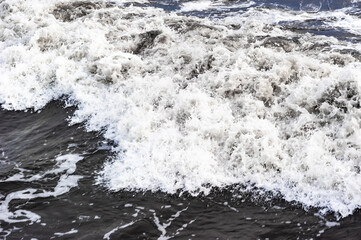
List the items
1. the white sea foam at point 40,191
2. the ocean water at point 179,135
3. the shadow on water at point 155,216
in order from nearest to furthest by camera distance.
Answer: the shadow on water at point 155,216, the ocean water at point 179,135, the white sea foam at point 40,191

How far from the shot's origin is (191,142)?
22.2 feet

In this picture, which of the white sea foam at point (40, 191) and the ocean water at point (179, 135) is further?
the white sea foam at point (40, 191)

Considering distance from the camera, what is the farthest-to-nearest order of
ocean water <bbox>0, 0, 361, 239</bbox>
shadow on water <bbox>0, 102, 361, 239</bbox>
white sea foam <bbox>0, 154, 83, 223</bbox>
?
white sea foam <bbox>0, 154, 83, 223</bbox> → ocean water <bbox>0, 0, 361, 239</bbox> → shadow on water <bbox>0, 102, 361, 239</bbox>

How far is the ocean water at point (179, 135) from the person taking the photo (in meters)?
5.33

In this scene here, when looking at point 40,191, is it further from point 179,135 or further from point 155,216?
point 179,135

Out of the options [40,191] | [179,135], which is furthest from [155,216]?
[40,191]

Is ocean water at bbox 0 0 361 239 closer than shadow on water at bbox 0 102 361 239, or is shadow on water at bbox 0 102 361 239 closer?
shadow on water at bbox 0 102 361 239

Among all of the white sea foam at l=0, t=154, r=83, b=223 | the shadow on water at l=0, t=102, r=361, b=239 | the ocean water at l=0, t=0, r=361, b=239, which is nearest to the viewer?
the shadow on water at l=0, t=102, r=361, b=239

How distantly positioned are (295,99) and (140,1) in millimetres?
13557

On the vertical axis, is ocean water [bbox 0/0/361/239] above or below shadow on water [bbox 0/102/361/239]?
above

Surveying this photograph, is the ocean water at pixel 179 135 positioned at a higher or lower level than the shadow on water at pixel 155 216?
higher

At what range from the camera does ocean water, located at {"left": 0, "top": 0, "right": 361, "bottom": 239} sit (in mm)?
5332

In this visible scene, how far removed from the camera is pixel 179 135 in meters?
7.05

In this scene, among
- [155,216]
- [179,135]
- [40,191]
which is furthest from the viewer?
[179,135]
